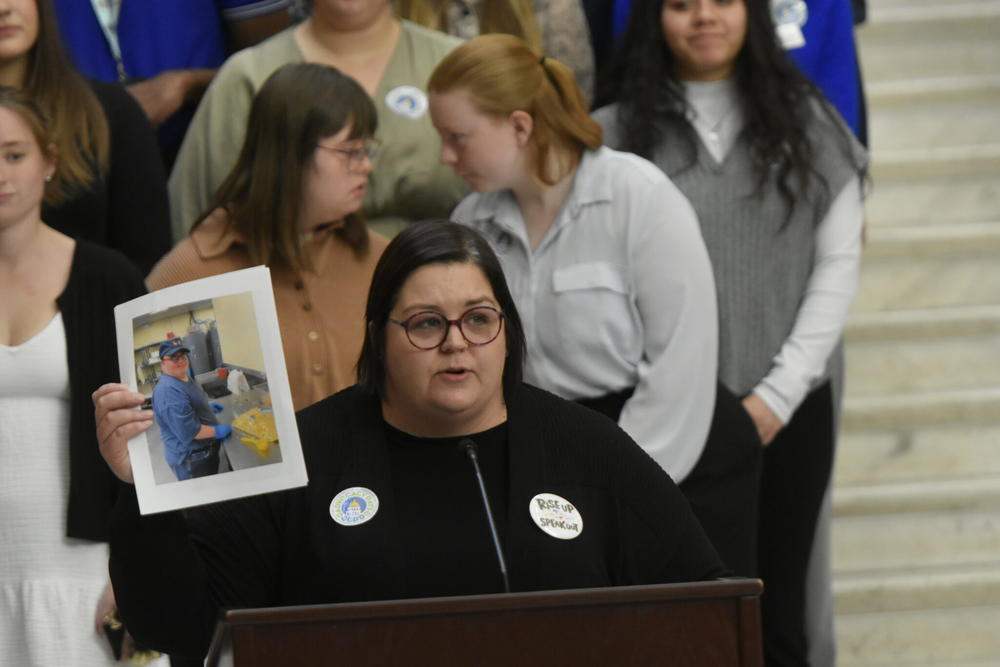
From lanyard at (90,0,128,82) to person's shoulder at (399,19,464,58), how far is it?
0.71 metres

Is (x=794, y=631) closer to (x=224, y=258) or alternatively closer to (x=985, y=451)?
(x=985, y=451)

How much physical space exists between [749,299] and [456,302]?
1424 millimetres

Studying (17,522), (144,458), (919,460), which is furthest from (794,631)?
(144,458)

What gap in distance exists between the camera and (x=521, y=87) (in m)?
3.19

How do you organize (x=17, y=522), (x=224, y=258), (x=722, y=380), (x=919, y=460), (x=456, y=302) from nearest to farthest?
(x=456, y=302) < (x=17, y=522) < (x=224, y=258) < (x=722, y=380) < (x=919, y=460)

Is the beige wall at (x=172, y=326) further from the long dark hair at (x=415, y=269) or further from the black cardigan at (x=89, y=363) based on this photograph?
the black cardigan at (x=89, y=363)

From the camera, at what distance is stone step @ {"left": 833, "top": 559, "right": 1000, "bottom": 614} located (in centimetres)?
436

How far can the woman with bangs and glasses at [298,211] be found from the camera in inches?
126

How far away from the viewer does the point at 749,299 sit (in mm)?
3637

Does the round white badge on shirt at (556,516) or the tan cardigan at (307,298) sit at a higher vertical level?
the tan cardigan at (307,298)

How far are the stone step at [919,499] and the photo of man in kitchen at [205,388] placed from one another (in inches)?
107

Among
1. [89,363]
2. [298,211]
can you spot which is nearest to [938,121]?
[298,211]

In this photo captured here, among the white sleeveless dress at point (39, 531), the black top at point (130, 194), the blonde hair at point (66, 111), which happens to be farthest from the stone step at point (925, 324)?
the white sleeveless dress at point (39, 531)

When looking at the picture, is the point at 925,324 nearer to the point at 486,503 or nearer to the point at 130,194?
the point at 130,194
